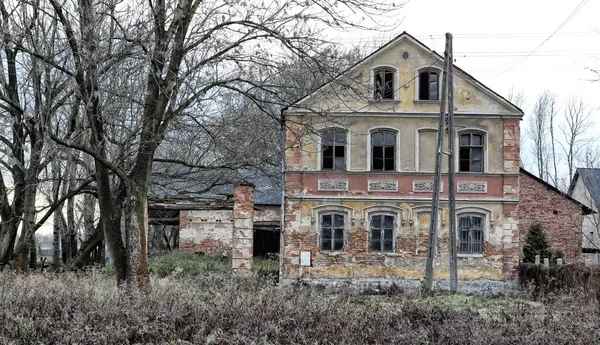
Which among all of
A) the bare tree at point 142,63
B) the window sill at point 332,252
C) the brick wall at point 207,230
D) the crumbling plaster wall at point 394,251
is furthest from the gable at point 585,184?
the bare tree at point 142,63

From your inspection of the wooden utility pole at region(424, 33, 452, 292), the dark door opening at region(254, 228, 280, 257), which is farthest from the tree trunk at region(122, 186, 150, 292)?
the dark door opening at region(254, 228, 280, 257)

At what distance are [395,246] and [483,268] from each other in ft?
11.1

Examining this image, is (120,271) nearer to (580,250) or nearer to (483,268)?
(483,268)

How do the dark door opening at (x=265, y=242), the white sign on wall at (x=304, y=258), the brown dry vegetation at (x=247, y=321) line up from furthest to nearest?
the dark door opening at (x=265, y=242) < the white sign on wall at (x=304, y=258) < the brown dry vegetation at (x=247, y=321)

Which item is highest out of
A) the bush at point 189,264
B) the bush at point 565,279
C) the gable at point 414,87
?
the gable at point 414,87

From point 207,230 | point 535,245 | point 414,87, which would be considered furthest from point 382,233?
point 207,230

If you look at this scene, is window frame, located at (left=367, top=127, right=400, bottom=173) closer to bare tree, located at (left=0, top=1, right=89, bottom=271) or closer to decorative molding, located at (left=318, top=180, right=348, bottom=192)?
decorative molding, located at (left=318, top=180, right=348, bottom=192)

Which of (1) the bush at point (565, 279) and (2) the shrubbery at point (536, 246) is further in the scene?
(2) the shrubbery at point (536, 246)

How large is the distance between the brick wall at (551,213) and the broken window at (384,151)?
404 inches

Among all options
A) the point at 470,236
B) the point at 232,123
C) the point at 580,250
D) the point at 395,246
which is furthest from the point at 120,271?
the point at 580,250

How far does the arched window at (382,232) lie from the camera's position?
25828mm

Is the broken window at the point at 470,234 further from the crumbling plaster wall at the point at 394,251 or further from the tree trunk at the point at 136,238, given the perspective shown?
the tree trunk at the point at 136,238

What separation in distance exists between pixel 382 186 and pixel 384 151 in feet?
4.36

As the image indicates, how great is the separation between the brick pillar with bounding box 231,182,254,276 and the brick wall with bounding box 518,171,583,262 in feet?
50.4
